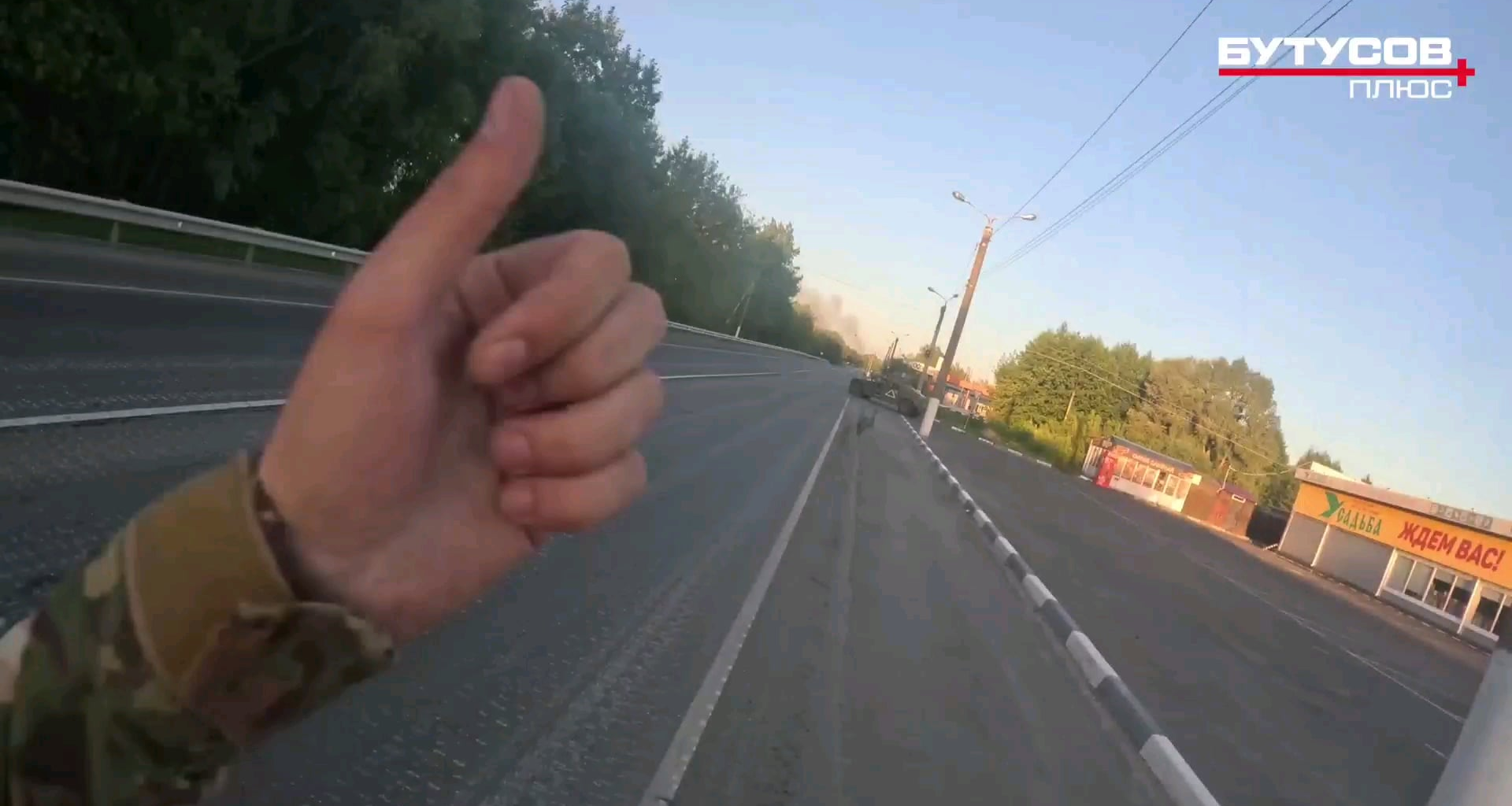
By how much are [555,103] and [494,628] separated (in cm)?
3411

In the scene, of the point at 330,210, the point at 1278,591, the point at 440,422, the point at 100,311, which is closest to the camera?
the point at 440,422

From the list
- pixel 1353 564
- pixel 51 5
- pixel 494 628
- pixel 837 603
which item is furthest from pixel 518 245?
pixel 1353 564

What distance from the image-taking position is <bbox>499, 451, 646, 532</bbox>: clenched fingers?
125cm

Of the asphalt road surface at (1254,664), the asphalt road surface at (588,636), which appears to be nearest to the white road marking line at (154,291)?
the asphalt road surface at (588,636)

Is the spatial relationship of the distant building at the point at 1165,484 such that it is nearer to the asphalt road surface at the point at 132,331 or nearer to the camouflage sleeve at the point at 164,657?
the asphalt road surface at the point at 132,331

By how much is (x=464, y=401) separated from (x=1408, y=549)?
42.6 metres

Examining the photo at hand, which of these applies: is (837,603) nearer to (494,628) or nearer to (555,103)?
(494,628)

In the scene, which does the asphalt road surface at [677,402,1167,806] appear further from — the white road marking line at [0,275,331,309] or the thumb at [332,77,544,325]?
the white road marking line at [0,275,331,309]

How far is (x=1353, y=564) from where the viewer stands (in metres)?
41.6

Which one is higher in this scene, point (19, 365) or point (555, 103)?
point (555, 103)

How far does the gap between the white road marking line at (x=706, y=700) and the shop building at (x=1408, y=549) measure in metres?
26.4

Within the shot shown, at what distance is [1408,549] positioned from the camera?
3806 cm

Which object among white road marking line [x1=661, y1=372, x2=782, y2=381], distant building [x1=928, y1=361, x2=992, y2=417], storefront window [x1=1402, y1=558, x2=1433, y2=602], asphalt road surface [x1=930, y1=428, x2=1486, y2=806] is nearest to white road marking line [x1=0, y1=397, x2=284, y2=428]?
asphalt road surface [x1=930, y1=428, x2=1486, y2=806]

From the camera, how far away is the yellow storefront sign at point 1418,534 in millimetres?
33500
